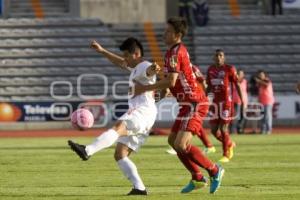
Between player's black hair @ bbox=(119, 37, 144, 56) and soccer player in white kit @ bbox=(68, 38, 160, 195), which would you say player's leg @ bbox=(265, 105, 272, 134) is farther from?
player's black hair @ bbox=(119, 37, 144, 56)

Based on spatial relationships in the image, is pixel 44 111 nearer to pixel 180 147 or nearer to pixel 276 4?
pixel 276 4

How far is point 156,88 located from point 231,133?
21.6m

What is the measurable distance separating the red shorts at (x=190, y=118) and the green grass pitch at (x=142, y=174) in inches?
35.4

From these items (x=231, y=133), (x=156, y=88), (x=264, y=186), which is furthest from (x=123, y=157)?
(x=231, y=133)

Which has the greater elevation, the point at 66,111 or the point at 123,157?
the point at 123,157

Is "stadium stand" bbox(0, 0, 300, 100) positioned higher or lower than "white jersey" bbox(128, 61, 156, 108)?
lower

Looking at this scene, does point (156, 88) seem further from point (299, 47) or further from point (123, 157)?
point (299, 47)

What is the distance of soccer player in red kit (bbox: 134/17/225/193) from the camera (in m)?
13.3

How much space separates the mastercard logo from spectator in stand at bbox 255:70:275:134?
9.03 metres

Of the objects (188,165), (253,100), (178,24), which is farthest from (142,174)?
(253,100)

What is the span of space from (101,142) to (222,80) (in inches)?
373

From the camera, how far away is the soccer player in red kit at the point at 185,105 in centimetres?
1334

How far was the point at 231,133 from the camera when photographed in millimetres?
34250

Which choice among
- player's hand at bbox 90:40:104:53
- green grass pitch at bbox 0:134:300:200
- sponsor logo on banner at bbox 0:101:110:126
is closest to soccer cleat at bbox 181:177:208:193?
green grass pitch at bbox 0:134:300:200
